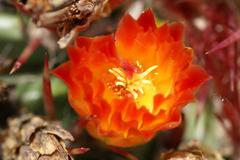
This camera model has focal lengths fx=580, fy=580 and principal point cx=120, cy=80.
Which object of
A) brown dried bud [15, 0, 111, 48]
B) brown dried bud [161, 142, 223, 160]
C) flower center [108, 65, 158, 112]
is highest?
brown dried bud [15, 0, 111, 48]

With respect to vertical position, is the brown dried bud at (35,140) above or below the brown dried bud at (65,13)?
below

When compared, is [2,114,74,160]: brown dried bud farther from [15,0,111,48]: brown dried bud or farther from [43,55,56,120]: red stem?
[15,0,111,48]: brown dried bud

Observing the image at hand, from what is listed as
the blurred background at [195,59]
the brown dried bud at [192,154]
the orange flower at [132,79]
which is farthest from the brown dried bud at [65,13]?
the brown dried bud at [192,154]

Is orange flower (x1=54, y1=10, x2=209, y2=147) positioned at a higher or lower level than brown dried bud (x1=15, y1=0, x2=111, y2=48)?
lower

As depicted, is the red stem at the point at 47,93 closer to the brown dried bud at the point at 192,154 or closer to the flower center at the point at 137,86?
the flower center at the point at 137,86

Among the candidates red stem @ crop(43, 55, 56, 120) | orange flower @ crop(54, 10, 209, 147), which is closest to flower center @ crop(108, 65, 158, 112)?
orange flower @ crop(54, 10, 209, 147)

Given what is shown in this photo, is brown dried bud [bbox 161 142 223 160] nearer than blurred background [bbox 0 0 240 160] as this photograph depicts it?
Yes
